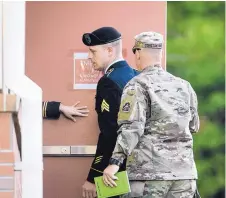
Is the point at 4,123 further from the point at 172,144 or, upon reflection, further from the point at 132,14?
the point at 132,14

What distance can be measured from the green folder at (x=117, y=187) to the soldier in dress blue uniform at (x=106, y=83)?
0.42 meters

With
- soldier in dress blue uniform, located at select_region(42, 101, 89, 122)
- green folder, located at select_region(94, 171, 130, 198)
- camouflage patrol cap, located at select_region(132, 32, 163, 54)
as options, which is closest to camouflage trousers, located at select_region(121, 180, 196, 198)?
green folder, located at select_region(94, 171, 130, 198)

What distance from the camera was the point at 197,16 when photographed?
45.4ft

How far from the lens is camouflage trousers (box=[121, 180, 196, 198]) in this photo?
5.07 m

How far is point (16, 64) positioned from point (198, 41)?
30.0 ft

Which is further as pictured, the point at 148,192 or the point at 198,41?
the point at 198,41

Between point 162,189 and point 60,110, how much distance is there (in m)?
1.38

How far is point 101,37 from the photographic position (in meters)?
5.72

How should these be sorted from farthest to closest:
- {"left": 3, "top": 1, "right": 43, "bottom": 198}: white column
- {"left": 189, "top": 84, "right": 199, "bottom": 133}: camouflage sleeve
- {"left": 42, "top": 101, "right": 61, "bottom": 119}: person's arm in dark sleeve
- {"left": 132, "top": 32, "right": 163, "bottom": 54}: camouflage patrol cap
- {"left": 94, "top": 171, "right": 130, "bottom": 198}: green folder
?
{"left": 42, "top": 101, "right": 61, "bottom": 119}: person's arm in dark sleeve
{"left": 189, "top": 84, "right": 199, "bottom": 133}: camouflage sleeve
{"left": 132, "top": 32, "right": 163, "bottom": 54}: camouflage patrol cap
{"left": 94, "top": 171, "right": 130, "bottom": 198}: green folder
{"left": 3, "top": 1, "right": 43, "bottom": 198}: white column

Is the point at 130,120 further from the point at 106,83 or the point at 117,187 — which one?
the point at 106,83

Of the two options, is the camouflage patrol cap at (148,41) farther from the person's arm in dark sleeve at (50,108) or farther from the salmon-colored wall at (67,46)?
the person's arm in dark sleeve at (50,108)

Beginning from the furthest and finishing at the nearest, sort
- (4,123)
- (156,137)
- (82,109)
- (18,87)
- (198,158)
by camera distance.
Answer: (198,158)
(82,109)
(156,137)
(18,87)
(4,123)

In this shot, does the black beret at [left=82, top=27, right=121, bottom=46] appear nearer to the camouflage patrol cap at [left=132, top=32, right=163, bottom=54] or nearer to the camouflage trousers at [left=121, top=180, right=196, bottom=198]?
the camouflage patrol cap at [left=132, top=32, right=163, bottom=54]

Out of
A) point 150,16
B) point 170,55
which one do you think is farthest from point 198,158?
point 150,16
